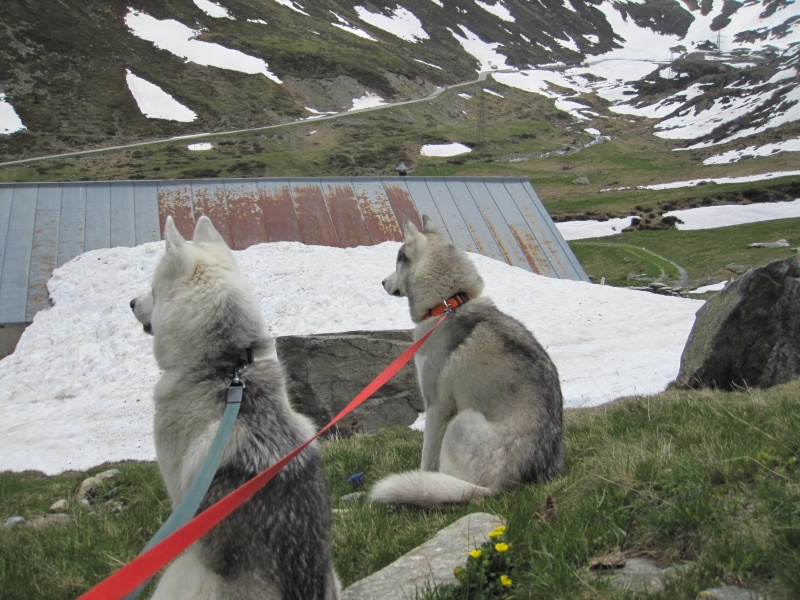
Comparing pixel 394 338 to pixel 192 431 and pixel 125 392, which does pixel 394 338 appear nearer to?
pixel 125 392

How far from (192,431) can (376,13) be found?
590 ft

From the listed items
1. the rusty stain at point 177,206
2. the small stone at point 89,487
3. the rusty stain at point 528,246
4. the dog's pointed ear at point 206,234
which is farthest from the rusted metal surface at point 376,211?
the dog's pointed ear at point 206,234

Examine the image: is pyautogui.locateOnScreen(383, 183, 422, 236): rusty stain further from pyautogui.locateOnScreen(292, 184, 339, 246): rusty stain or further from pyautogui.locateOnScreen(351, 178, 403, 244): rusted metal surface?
pyautogui.locateOnScreen(292, 184, 339, 246): rusty stain

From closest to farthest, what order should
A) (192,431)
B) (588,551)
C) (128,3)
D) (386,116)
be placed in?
A: (588,551) < (192,431) < (386,116) < (128,3)

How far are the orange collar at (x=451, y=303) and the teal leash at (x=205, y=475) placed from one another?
346cm

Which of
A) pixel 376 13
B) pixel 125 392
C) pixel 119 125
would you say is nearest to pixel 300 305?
pixel 125 392

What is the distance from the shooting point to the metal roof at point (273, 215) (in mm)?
24359

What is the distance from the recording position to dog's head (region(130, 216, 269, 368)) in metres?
4.32

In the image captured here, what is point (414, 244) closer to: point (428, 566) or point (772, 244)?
point (428, 566)

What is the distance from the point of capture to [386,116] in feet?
352

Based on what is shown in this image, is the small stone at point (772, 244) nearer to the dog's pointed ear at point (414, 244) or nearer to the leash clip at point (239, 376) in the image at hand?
the dog's pointed ear at point (414, 244)

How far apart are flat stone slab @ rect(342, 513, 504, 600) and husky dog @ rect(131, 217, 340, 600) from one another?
0.90ft

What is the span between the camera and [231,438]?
3914mm

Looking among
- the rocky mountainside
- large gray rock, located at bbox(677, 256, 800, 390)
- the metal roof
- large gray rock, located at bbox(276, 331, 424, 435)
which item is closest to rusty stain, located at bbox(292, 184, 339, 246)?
the metal roof
